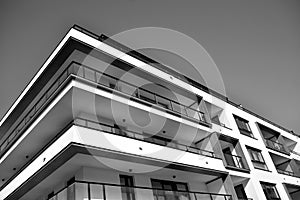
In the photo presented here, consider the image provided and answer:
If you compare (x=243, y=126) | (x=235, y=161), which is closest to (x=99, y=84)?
(x=235, y=161)

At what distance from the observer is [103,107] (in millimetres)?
11508

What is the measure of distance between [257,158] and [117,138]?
537 inches

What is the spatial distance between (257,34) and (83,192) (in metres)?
7.39

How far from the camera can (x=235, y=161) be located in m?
17.1

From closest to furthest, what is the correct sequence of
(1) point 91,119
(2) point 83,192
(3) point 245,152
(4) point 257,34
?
(4) point 257,34 → (2) point 83,192 → (1) point 91,119 → (3) point 245,152

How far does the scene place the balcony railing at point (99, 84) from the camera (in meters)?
11.0

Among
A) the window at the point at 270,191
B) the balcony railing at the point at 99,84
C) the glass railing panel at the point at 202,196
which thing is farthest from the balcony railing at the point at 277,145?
the glass railing panel at the point at 202,196

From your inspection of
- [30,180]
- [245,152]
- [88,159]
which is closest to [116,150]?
[88,159]

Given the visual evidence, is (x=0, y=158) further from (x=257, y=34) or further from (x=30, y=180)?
(x=257, y=34)

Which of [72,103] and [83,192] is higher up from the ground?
[72,103]

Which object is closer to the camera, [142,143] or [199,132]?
[142,143]

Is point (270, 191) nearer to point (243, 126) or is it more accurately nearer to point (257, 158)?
point (257, 158)

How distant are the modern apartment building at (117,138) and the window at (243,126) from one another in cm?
97

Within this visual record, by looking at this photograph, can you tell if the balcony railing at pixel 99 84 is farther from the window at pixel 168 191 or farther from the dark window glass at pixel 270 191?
the dark window glass at pixel 270 191
